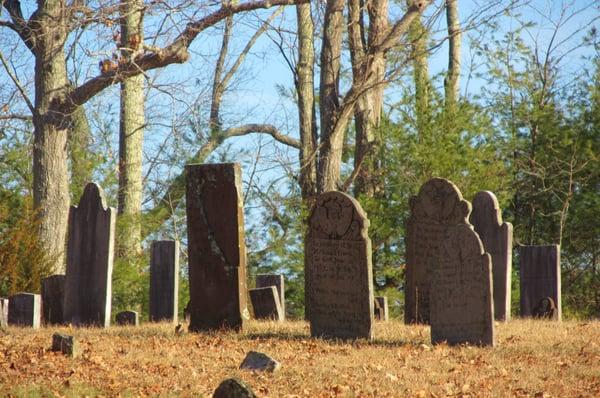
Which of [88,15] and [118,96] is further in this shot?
[118,96]

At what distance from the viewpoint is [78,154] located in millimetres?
25984

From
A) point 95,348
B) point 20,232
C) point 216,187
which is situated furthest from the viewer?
point 20,232

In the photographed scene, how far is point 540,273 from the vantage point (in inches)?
683

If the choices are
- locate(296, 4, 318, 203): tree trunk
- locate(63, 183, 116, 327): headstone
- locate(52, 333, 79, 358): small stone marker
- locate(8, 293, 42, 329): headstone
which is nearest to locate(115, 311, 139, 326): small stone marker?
locate(63, 183, 116, 327): headstone

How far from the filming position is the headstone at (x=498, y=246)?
1628cm

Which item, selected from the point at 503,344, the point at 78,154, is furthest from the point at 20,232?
the point at 503,344

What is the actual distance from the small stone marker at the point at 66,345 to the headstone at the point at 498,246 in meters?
7.27

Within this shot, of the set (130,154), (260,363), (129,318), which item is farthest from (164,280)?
(130,154)

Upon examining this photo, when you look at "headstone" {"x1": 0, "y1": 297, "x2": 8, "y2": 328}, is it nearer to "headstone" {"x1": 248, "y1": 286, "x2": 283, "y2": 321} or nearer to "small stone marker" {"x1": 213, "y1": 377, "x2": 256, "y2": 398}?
"headstone" {"x1": 248, "y1": 286, "x2": 283, "y2": 321}

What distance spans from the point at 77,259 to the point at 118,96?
11.1m

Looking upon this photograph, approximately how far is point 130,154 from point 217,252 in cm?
1254

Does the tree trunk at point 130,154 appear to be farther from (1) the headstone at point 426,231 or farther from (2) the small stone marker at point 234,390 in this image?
(2) the small stone marker at point 234,390

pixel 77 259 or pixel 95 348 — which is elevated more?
pixel 77 259

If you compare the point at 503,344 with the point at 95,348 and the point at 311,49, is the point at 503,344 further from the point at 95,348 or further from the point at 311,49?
the point at 311,49
